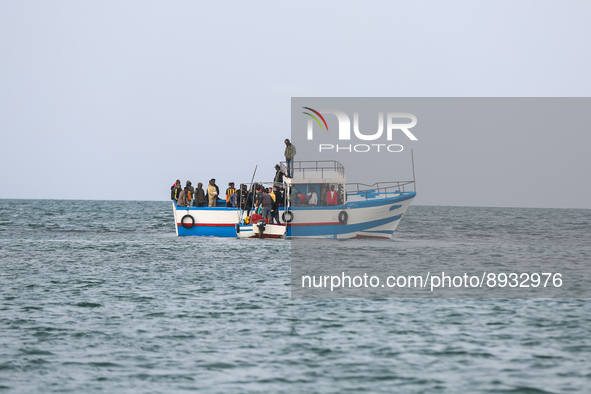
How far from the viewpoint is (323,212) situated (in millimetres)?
29016

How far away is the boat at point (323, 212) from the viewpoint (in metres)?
29.0

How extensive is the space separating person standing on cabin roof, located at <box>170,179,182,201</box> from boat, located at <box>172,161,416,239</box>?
1.13m

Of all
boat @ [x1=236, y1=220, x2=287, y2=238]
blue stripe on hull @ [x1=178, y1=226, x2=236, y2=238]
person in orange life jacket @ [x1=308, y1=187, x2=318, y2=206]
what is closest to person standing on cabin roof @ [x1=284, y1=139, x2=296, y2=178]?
person in orange life jacket @ [x1=308, y1=187, x2=318, y2=206]

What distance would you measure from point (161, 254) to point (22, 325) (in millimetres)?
13492

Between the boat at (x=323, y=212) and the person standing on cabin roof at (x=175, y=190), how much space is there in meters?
1.13

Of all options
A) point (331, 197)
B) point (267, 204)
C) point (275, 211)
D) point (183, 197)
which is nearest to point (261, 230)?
point (275, 211)

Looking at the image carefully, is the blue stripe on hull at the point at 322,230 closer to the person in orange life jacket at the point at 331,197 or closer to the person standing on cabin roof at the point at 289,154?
the person in orange life jacket at the point at 331,197

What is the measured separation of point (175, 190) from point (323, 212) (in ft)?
28.9

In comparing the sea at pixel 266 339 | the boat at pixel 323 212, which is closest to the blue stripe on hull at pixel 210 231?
the boat at pixel 323 212

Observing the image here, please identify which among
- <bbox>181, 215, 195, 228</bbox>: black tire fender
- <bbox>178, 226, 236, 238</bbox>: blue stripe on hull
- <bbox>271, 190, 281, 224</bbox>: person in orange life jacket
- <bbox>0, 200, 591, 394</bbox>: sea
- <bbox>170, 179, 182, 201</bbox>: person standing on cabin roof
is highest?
<bbox>170, 179, 182, 201</bbox>: person standing on cabin roof

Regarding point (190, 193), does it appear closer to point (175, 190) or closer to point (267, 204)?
point (175, 190)

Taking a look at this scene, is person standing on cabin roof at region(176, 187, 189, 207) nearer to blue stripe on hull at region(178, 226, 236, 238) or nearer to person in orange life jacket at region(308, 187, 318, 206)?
blue stripe on hull at region(178, 226, 236, 238)

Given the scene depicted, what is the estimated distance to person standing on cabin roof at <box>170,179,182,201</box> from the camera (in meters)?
32.8

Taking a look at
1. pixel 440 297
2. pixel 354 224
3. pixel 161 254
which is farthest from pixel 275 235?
pixel 440 297
